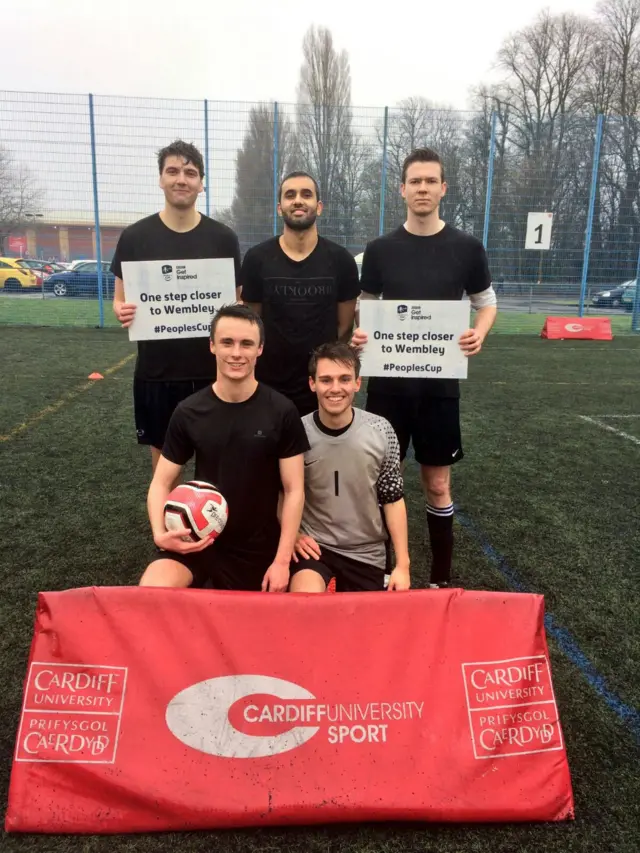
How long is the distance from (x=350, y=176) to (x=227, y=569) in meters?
14.2

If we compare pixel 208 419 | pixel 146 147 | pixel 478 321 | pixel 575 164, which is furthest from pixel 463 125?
Answer: pixel 208 419

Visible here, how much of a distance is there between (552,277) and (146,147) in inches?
407

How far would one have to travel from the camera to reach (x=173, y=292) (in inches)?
130

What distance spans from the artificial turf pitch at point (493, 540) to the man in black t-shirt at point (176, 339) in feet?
3.08

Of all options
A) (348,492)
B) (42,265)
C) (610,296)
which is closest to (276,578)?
(348,492)

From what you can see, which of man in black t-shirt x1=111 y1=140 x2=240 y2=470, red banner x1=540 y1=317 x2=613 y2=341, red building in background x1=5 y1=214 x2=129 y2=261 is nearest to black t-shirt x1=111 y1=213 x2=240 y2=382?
man in black t-shirt x1=111 y1=140 x2=240 y2=470

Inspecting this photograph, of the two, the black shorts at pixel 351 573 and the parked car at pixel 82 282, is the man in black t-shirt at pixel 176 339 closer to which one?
the black shorts at pixel 351 573

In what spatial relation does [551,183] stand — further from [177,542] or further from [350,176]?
[177,542]

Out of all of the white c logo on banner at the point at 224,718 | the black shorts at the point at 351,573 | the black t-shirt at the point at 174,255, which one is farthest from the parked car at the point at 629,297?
the white c logo on banner at the point at 224,718

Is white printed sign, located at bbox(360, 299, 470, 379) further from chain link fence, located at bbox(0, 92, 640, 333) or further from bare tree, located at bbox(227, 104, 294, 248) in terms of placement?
bare tree, located at bbox(227, 104, 294, 248)

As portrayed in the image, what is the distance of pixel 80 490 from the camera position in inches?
186

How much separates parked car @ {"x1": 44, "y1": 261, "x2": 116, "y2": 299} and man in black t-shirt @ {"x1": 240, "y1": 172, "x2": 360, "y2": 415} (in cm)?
1290

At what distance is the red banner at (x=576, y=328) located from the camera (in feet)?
49.9

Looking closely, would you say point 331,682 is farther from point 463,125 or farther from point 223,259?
point 463,125
